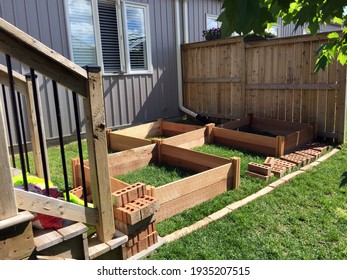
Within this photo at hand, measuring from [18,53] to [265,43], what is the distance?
563 cm

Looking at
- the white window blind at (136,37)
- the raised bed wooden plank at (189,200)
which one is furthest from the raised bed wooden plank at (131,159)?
the white window blind at (136,37)

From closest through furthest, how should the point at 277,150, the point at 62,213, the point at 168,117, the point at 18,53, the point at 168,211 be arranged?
1. the point at 18,53
2. the point at 62,213
3. the point at 168,211
4. the point at 277,150
5. the point at 168,117

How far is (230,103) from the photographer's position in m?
7.35

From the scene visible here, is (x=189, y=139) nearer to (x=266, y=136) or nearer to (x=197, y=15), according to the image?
→ (x=266, y=136)

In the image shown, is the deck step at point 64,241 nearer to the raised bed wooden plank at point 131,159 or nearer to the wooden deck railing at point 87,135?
the wooden deck railing at point 87,135

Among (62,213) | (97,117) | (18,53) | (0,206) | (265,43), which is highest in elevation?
(265,43)

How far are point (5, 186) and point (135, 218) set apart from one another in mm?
1018

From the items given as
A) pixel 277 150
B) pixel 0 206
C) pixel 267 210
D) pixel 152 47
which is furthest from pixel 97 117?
pixel 152 47

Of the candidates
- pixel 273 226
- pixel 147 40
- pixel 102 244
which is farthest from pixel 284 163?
pixel 147 40

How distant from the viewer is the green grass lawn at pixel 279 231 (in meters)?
2.47

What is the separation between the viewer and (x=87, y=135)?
212 cm

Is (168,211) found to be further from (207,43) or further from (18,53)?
(207,43)

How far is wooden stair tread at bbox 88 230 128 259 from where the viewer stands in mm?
2180

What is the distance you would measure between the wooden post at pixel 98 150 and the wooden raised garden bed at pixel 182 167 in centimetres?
65
